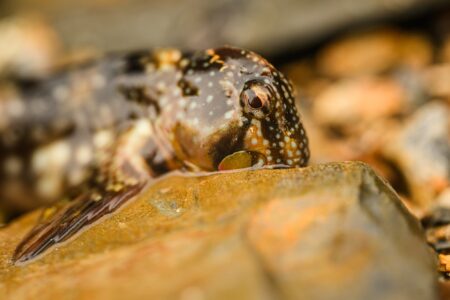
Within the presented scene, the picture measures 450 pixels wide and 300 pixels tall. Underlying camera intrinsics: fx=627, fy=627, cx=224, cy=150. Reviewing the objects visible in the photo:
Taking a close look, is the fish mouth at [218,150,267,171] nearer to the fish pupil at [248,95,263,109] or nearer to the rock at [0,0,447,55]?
the fish pupil at [248,95,263,109]

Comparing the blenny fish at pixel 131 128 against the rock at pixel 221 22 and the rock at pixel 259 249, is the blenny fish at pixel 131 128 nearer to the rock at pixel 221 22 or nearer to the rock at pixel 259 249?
the rock at pixel 259 249

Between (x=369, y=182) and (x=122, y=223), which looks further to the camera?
(x=122, y=223)

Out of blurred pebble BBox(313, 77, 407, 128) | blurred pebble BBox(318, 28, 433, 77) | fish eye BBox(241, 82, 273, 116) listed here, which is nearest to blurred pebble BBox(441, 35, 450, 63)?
blurred pebble BBox(318, 28, 433, 77)

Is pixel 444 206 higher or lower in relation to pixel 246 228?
lower

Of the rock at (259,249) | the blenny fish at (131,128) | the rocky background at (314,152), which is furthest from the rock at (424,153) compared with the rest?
the rock at (259,249)

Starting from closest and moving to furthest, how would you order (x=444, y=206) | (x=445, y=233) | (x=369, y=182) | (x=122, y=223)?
(x=369, y=182), (x=122, y=223), (x=445, y=233), (x=444, y=206)

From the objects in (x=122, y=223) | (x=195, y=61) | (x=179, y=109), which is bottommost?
(x=122, y=223)

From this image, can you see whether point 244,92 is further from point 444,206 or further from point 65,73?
point 65,73

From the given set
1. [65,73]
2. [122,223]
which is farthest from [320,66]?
[122,223]
